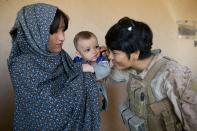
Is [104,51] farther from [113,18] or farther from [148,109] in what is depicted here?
[113,18]

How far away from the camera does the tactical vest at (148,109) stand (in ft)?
5.70

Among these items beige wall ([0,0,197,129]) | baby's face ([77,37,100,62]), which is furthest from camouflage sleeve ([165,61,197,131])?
beige wall ([0,0,197,129])

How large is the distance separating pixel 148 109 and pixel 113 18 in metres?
1.18

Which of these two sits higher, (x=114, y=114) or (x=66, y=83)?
(x=66, y=83)

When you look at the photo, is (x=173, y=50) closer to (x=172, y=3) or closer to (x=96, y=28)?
(x=172, y=3)

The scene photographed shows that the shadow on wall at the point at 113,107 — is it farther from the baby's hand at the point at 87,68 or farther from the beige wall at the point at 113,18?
the baby's hand at the point at 87,68

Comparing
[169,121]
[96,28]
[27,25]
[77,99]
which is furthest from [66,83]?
[96,28]

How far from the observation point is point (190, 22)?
3340 mm

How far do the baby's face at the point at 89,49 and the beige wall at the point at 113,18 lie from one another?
2.30 ft

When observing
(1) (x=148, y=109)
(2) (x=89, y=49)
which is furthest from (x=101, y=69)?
(1) (x=148, y=109)

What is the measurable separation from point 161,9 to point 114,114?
3.60 ft

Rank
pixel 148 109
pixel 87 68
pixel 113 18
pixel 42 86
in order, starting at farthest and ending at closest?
pixel 113 18, pixel 148 109, pixel 87 68, pixel 42 86

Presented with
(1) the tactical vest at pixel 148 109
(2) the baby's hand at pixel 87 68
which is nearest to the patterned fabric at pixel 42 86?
(2) the baby's hand at pixel 87 68

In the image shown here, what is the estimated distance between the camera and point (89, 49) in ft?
6.17
